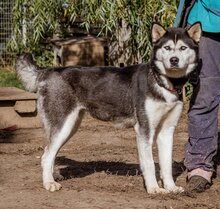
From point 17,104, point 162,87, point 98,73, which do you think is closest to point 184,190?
point 162,87

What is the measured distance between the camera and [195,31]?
17.0 ft

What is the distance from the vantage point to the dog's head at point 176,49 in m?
5.09

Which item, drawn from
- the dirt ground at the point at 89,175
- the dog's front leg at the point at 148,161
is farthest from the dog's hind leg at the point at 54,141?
the dog's front leg at the point at 148,161

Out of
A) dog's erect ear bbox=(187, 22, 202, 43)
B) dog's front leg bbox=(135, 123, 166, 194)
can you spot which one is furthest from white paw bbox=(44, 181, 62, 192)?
dog's erect ear bbox=(187, 22, 202, 43)

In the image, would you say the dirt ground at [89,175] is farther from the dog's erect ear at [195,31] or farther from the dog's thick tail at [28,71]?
the dog's erect ear at [195,31]

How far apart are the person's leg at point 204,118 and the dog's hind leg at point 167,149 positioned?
240 mm

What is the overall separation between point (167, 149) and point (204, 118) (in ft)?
1.41

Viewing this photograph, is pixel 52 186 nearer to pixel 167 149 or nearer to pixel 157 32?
pixel 167 149

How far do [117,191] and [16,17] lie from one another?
5240 millimetres

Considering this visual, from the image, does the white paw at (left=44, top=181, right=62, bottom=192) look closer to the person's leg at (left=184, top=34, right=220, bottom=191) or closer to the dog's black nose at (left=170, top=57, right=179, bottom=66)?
the person's leg at (left=184, top=34, right=220, bottom=191)

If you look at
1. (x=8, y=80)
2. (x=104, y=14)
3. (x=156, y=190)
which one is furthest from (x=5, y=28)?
(x=156, y=190)

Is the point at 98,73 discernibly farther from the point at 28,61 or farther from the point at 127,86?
the point at 28,61

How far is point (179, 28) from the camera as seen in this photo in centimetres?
529

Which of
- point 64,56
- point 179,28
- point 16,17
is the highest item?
point 179,28
